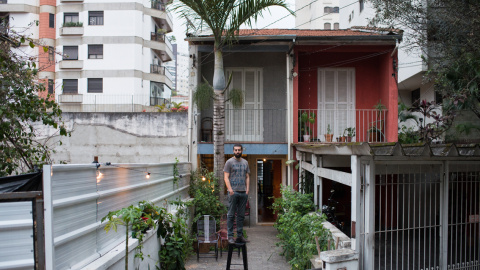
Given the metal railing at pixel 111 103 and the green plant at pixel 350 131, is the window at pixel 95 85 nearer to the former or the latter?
the metal railing at pixel 111 103

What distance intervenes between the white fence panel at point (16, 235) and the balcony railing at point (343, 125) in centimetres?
998

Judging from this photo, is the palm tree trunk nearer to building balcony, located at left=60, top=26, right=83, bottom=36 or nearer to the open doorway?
the open doorway

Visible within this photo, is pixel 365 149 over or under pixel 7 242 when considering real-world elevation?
over

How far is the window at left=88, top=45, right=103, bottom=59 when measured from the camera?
2795 centimetres

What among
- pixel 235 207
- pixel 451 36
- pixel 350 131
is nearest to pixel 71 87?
pixel 350 131

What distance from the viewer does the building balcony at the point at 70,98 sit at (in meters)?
27.4

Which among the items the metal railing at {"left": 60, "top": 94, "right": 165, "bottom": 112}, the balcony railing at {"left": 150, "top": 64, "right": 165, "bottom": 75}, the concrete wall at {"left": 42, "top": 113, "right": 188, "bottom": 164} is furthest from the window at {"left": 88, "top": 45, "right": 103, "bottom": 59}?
the concrete wall at {"left": 42, "top": 113, "right": 188, "bottom": 164}

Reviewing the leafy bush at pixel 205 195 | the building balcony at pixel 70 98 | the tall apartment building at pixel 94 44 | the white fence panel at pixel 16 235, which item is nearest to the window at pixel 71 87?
the tall apartment building at pixel 94 44

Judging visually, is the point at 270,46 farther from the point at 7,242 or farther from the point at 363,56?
the point at 7,242

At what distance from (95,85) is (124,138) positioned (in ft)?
51.1

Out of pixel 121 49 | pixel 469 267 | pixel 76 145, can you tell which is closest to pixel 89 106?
pixel 121 49

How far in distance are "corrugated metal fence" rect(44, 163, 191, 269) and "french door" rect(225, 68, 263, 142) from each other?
6962 mm

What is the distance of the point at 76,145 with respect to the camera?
13883 millimetres

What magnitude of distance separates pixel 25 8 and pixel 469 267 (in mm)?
29558
